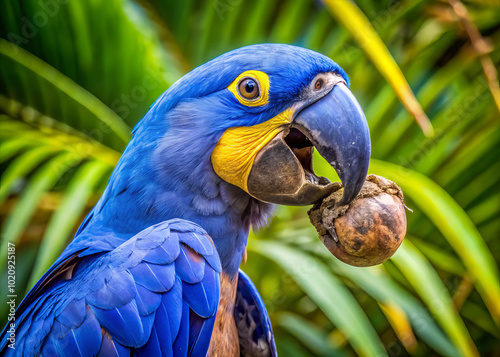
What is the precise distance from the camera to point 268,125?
1151 mm

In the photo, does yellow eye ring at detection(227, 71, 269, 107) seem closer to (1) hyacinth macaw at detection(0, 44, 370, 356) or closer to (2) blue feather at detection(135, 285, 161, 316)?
(1) hyacinth macaw at detection(0, 44, 370, 356)

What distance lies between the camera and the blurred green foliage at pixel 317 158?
175 cm

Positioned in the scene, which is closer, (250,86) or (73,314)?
(73,314)

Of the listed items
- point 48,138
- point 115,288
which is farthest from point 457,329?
point 48,138

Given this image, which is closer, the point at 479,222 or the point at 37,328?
the point at 37,328

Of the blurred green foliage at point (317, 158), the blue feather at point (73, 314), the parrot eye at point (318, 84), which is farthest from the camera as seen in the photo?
the blurred green foliage at point (317, 158)

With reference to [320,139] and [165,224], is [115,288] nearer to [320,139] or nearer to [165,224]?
[165,224]

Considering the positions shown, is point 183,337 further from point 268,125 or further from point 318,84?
point 318,84

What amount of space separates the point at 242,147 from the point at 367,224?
0.31m

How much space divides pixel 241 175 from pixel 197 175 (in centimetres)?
10

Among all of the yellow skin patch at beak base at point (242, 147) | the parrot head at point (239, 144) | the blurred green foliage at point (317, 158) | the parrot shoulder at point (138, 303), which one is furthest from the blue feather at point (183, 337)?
the blurred green foliage at point (317, 158)

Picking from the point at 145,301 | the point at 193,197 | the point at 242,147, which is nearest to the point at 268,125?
the point at 242,147

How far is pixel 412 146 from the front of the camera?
221cm

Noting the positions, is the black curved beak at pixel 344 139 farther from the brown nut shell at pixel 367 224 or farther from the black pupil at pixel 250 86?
the black pupil at pixel 250 86
